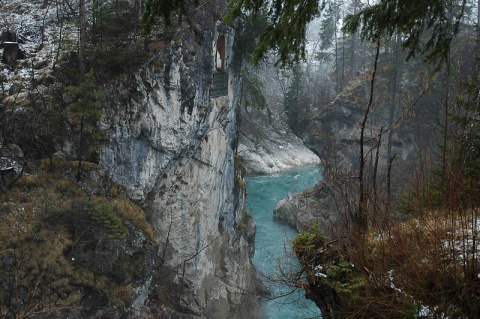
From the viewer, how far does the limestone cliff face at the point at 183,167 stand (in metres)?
12.5

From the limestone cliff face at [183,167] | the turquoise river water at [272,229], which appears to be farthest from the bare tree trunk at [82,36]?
the turquoise river water at [272,229]

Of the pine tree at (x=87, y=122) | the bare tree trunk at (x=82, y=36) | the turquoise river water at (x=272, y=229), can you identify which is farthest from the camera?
the turquoise river water at (x=272, y=229)

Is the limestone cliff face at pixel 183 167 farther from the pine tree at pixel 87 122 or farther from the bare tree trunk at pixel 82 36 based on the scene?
the bare tree trunk at pixel 82 36

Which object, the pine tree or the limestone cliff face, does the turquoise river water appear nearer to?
the limestone cliff face

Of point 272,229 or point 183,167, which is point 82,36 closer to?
point 183,167

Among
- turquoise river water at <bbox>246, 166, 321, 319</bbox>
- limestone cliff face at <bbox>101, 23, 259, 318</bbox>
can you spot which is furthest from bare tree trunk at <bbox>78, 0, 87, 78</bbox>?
turquoise river water at <bbox>246, 166, 321, 319</bbox>

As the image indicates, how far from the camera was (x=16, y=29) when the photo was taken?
14320 mm

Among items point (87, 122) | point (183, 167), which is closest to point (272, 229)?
point (183, 167)

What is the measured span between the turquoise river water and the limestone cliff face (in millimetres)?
1638

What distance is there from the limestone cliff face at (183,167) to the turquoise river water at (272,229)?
1.64 m

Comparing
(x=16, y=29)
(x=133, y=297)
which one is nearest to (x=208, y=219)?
(x=133, y=297)

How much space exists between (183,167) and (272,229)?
1231cm

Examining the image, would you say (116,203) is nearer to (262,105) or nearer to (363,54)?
(262,105)

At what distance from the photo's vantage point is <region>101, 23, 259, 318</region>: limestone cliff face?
40.9ft
